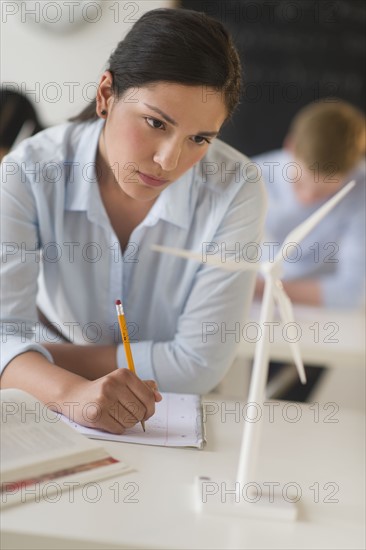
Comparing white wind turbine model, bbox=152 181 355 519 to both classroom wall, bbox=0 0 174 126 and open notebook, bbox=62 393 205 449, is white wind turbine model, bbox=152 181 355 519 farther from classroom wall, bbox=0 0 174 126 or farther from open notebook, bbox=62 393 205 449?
classroom wall, bbox=0 0 174 126

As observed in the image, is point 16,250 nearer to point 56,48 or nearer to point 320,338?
point 56,48

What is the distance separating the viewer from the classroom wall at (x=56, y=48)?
1637 millimetres

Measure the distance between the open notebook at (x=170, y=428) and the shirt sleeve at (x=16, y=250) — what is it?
0.75 feet

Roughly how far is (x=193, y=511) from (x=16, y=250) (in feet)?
2.05

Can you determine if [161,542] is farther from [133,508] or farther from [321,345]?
[321,345]

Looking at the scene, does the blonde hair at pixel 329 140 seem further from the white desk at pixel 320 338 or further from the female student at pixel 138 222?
the female student at pixel 138 222

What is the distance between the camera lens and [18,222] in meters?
1.33

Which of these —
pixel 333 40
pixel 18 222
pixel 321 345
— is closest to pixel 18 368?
pixel 18 222

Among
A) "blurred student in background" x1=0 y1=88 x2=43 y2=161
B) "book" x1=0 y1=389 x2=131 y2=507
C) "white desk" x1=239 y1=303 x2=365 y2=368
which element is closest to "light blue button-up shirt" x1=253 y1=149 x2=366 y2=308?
"white desk" x1=239 y1=303 x2=365 y2=368

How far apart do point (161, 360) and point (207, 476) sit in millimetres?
404

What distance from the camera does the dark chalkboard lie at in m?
3.31

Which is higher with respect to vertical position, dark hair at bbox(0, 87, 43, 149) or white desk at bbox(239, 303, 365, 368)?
dark hair at bbox(0, 87, 43, 149)

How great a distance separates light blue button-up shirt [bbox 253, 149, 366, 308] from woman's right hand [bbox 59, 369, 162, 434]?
1869 mm

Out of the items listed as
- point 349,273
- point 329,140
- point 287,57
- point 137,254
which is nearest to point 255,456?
point 137,254
